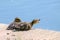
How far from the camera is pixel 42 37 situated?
6.87m

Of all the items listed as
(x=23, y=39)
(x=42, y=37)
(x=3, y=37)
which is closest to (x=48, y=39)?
(x=42, y=37)

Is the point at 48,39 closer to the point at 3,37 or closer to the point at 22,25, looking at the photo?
the point at 3,37

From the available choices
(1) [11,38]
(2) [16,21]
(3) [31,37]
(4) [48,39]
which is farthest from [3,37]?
(2) [16,21]

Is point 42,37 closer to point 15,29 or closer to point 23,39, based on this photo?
point 23,39

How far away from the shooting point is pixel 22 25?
821 cm

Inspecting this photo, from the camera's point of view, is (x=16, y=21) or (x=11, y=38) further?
(x=16, y=21)

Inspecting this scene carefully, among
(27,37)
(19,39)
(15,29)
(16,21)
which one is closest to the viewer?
(19,39)

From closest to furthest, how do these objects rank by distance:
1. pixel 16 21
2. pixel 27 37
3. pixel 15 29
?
pixel 27 37, pixel 15 29, pixel 16 21

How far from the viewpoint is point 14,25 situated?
8273mm

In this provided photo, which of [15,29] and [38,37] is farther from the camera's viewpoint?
[15,29]

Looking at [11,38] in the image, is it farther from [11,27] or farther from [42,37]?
[11,27]

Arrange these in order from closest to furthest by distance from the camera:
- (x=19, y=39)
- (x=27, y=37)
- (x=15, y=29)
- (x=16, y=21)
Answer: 1. (x=19, y=39)
2. (x=27, y=37)
3. (x=15, y=29)
4. (x=16, y=21)

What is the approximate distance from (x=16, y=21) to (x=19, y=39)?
7.82ft

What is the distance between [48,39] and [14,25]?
77.1 inches
